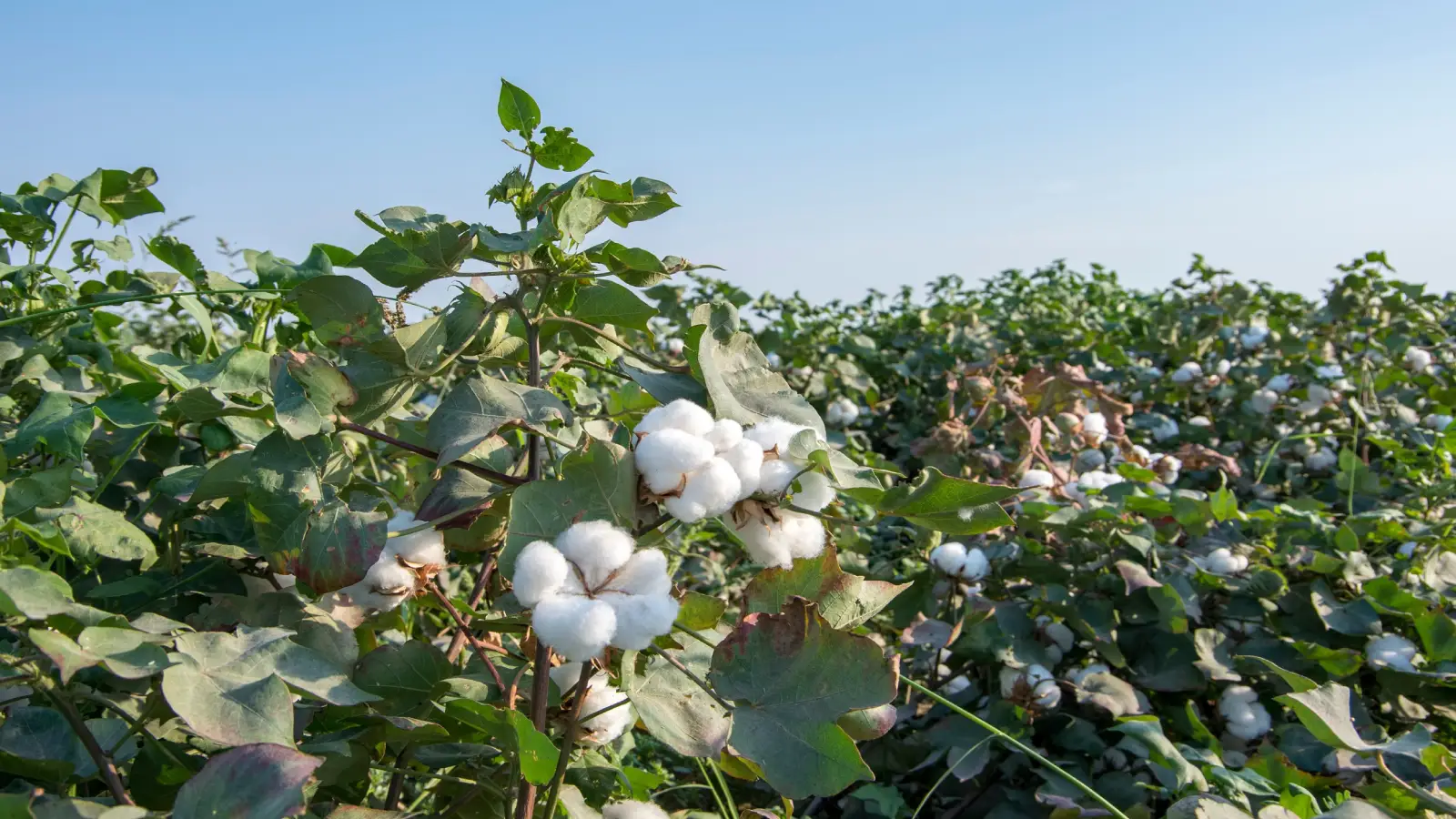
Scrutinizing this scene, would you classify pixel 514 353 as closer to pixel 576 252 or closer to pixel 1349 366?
pixel 576 252

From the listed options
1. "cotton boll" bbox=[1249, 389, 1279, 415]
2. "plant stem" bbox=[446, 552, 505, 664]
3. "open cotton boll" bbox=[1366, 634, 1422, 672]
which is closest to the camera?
"plant stem" bbox=[446, 552, 505, 664]

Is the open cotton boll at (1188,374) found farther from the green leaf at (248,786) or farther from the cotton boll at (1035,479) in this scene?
the green leaf at (248,786)

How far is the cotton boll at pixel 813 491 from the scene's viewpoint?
90 cm

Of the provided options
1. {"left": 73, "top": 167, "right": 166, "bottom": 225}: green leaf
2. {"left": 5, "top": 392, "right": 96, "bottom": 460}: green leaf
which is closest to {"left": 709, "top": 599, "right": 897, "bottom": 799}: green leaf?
{"left": 5, "top": 392, "right": 96, "bottom": 460}: green leaf

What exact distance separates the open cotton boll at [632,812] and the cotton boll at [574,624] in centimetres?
37

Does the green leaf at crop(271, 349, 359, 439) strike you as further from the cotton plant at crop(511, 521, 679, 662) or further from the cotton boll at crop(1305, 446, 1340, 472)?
the cotton boll at crop(1305, 446, 1340, 472)

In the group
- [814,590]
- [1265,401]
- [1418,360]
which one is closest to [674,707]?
[814,590]

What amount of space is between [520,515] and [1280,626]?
5.82 feet

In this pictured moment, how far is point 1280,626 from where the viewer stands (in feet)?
6.82

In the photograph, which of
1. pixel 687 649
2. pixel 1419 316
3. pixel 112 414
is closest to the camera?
pixel 687 649

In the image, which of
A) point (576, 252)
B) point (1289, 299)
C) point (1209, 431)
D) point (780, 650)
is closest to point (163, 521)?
point (576, 252)

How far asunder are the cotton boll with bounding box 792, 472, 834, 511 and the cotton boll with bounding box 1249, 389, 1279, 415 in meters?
3.55

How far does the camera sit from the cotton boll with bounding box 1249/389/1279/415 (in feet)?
12.9

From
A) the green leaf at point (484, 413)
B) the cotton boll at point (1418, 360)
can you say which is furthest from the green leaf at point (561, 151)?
the cotton boll at point (1418, 360)
